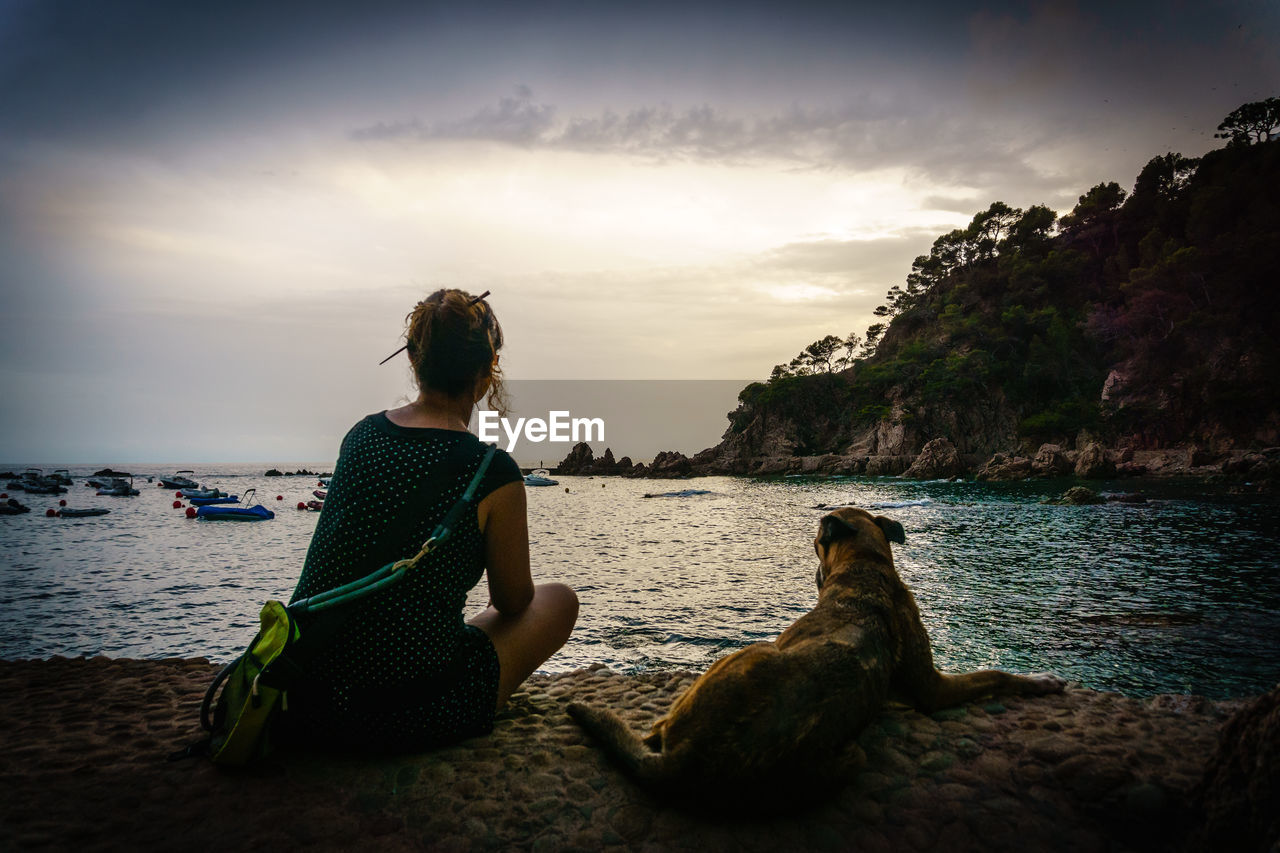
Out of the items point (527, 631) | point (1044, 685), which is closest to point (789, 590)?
point (1044, 685)

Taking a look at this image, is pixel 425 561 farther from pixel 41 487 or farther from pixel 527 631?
pixel 41 487

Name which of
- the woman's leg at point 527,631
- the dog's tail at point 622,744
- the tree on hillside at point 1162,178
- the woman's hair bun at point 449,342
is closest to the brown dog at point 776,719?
the dog's tail at point 622,744

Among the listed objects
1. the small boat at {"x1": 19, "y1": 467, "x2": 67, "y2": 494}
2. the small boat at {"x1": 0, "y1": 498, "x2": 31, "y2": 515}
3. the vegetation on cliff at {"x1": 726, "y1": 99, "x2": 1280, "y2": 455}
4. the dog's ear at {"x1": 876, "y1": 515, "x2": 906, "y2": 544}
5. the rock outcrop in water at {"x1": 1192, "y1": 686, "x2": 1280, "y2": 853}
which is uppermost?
the vegetation on cliff at {"x1": 726, "y1": 99, "x2": 1280, "y2": 455}

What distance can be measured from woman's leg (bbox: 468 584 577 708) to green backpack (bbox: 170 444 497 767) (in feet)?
2.11

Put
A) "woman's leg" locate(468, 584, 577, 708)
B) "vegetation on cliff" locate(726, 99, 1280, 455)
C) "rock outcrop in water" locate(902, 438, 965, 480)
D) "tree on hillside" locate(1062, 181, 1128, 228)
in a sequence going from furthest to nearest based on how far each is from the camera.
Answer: "tree on hillside" locate(1062, 181, 1128, 228) < "rock outcrop in water" locate(902, 438, 965, 480) < "vegetation on cliff" locate(726, 99, 1280, 455) < "woman's leg" locate(468, 584, 577, 708)

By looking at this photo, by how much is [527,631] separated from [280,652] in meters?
1.10

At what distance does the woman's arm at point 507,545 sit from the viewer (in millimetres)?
2529

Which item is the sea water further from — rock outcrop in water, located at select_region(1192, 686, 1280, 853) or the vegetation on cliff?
the vegetation on cliff

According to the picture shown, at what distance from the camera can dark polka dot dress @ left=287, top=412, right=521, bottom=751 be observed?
2322 millimetres

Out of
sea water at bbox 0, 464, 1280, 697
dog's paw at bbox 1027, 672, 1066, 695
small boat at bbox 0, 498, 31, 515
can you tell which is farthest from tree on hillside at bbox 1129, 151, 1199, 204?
small boat at bbox 0, 498, 31, 515

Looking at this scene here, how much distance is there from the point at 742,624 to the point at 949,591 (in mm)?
3737

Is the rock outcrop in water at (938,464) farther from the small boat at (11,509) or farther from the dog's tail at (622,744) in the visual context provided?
the small boat at (11,509)

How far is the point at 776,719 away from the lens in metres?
2.26

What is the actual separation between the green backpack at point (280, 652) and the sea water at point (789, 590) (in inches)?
126
